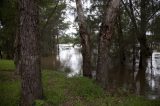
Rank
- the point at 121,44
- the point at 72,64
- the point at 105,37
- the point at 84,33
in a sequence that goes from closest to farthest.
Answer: the point at 105,37, the point at 84,33, the point at 121,44, the point at 72,64

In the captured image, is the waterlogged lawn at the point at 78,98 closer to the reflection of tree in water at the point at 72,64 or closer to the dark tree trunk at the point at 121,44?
the reflection of tree in water at the point at 72,64

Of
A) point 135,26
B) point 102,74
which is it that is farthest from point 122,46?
point 102,74

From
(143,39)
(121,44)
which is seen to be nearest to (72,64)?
(121,44)

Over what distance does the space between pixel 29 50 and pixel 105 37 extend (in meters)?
3.18

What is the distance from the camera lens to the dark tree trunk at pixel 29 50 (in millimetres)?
7301

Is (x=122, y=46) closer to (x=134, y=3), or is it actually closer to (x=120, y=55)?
(x=120, y=55)

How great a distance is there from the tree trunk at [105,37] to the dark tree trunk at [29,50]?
284 cm

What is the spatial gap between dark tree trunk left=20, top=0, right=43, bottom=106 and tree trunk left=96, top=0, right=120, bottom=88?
2836 mm

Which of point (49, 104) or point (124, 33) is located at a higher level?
point (124, 33)

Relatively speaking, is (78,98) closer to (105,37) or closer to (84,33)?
(105,37)

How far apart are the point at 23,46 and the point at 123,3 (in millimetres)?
19740

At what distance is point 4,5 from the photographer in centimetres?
1529

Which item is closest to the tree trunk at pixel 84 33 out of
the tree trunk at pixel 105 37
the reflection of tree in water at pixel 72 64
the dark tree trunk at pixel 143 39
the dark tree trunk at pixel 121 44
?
the tree trunk at pixel 105 37

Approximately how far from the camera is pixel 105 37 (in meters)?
9.52
